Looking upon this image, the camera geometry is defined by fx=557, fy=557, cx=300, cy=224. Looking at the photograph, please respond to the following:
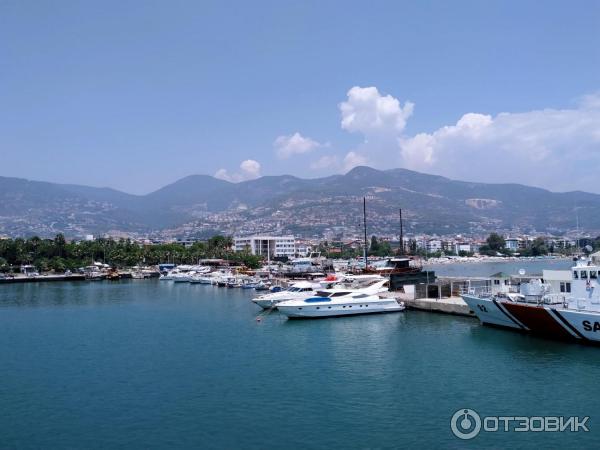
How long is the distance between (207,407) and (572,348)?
1809cm

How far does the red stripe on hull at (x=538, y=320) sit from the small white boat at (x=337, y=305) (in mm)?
12061

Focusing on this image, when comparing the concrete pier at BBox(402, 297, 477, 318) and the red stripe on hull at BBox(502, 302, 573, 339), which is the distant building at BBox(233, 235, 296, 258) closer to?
the concrete pier at BBox(402, 297, 477, 318)

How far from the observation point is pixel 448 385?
2177cm

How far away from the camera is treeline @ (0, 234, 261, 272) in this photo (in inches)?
4151

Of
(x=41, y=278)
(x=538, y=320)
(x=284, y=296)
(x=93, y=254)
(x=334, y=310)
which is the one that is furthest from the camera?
(x=93, y=254)

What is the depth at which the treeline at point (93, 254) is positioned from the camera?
4151 inches

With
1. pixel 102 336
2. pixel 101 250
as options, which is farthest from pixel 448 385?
pixel 101 250

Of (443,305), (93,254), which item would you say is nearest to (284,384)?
(443,305)

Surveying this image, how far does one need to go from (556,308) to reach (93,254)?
336 feet

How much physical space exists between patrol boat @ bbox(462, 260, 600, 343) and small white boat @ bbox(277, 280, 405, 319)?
9.43m

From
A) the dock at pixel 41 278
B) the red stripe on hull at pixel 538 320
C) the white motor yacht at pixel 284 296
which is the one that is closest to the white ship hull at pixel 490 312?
the red stripe on hull at pixel 538 320

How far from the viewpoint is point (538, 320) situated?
2944 centimetres

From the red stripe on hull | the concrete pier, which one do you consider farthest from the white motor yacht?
the red stripe on hull

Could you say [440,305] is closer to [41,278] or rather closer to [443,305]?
[443,305]
